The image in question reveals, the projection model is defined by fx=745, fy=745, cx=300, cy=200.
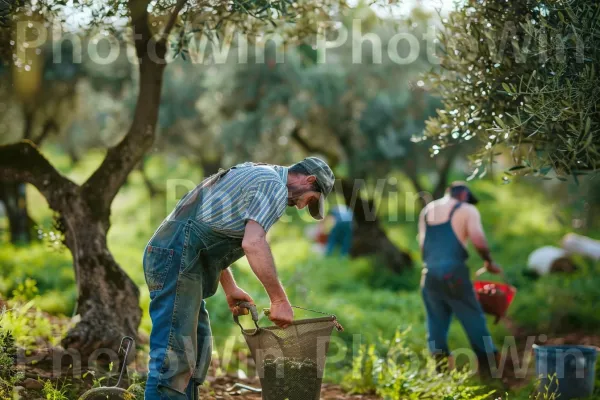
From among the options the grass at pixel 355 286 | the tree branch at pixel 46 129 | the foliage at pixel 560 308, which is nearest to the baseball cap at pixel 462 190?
the grass at pixel 355 286

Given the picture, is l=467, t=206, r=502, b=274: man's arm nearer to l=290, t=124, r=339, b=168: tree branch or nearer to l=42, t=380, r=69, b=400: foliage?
l=42, t=380, r=69, b=400: foliage

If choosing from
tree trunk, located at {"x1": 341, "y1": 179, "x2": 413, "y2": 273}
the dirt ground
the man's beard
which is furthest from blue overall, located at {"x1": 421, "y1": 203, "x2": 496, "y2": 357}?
tree trunk, located at {"x1": 341, "y1": 179, "x2": 413, "y2": 273}

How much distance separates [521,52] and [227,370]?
13.2 ft

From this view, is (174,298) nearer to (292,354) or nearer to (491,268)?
(292,354)

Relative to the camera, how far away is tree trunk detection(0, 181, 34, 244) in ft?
49.2

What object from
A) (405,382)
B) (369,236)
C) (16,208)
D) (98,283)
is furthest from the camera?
(369,236)

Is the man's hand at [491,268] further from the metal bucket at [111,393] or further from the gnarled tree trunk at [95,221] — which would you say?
the metal bucket at [111,393]

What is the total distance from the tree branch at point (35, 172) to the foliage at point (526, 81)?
312 centimetres

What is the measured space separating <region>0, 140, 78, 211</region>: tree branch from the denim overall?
2.33 meters

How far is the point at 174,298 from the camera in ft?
13.6

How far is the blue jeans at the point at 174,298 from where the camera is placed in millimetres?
4148

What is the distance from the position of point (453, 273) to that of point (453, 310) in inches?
14.1

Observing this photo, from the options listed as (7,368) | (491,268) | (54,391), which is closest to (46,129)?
(491,268)

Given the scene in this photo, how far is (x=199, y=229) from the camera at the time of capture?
13.7 feet
